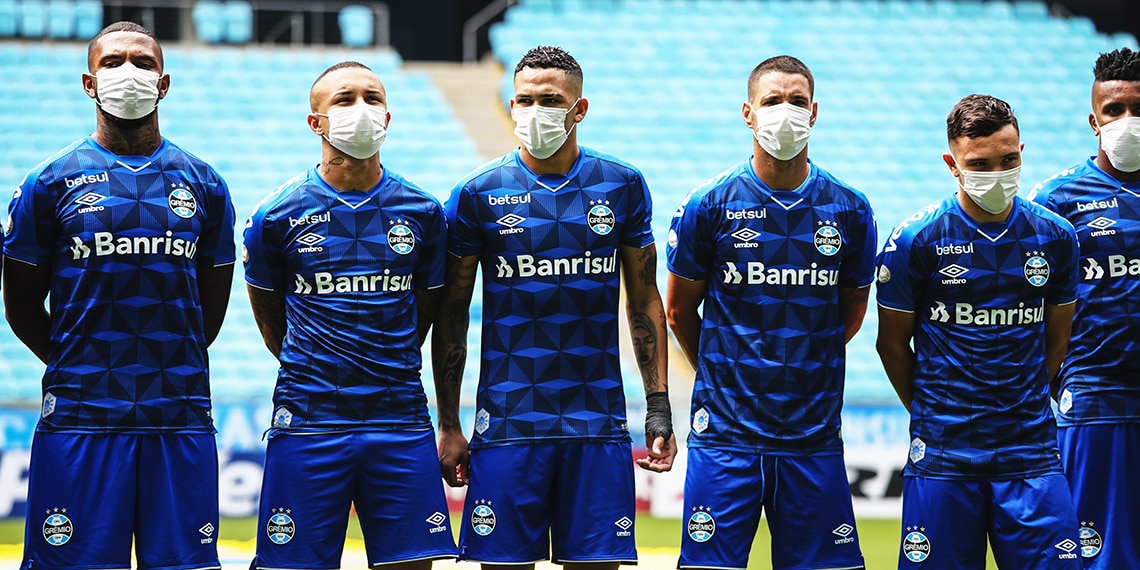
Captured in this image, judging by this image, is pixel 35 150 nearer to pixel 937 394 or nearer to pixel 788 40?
pixel 788 40

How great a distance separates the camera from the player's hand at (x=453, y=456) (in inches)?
207

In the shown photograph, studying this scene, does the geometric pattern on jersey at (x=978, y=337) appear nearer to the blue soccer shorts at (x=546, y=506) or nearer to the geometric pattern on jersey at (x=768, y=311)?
the geometric pattern on jersey at (x=768, y=311)

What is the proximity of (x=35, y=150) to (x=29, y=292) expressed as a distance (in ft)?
39.7

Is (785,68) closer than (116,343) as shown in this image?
No

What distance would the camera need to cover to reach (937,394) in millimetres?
5219

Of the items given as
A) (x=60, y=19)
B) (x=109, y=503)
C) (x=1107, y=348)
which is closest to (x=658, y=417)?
(x=1107, y=348)

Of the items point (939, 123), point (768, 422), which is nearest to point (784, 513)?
point (768, 422)

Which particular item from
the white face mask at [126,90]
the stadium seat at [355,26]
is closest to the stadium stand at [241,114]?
the stadium seat at [355,26]

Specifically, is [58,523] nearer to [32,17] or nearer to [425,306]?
[425,306]

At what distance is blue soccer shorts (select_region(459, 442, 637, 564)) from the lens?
16.6ft

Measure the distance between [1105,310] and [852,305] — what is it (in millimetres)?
1128

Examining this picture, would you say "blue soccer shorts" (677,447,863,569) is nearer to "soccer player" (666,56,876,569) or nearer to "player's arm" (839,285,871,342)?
"soccer player" (666,56,876,569)

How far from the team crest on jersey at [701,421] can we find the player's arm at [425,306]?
1.13 meters

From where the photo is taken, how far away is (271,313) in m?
5.27
